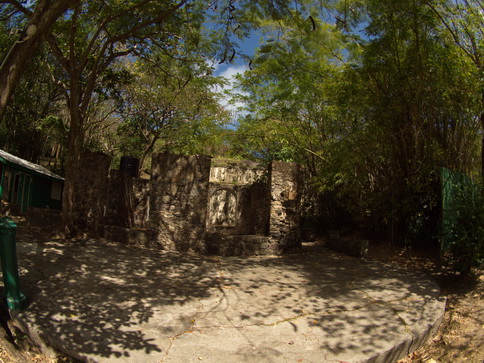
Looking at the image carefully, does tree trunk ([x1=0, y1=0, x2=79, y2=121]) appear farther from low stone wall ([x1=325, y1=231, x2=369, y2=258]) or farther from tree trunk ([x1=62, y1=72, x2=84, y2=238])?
low stone wall ([x1=325, y1=231, x2=369, y2=258])

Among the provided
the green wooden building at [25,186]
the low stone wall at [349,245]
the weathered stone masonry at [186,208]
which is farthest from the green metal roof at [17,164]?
the low stone wall at [349,245]

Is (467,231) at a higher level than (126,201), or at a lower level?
higher

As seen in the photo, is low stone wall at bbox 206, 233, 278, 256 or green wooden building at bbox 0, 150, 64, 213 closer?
low stone wall at bbox 206, 233, 278, 256

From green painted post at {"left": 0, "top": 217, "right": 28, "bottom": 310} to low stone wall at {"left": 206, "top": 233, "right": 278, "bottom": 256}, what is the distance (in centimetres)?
451

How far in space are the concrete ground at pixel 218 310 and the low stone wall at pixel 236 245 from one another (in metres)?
1.26

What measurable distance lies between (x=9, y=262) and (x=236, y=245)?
4.91m

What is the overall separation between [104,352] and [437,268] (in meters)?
5.74

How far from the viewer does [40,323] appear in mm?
3939

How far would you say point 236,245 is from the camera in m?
8.29

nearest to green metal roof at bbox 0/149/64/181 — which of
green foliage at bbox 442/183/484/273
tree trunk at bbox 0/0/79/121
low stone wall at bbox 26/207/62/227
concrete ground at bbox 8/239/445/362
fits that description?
low stone wall at bbox 26/207/62/227

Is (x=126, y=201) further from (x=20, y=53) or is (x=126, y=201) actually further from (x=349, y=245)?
(x=20, y=53)

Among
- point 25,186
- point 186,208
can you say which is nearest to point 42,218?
point 186,208

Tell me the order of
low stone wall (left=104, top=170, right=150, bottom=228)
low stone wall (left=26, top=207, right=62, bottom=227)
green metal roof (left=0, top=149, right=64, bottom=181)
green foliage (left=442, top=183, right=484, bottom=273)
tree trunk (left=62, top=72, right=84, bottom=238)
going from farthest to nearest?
green metal roof (left=0, top=149, right=64, bottom=181) → low stone wall (left=104, top=170, right=150, bottom=228) → low stone wall (left=26, top=207, right=62, bottom=227) → tree trunk (left=62, top=72, right=84, bottom=238) → green foliage (left=442, top=183, right=484, bottom=273)

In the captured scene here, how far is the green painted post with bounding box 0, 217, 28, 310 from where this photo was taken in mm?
4102
